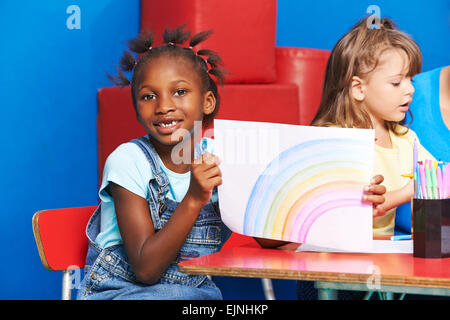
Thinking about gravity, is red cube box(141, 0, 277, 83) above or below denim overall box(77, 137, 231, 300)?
above

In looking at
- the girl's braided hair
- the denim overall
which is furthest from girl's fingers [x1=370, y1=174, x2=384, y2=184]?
the girl's braided hair

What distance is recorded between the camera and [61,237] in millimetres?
1362

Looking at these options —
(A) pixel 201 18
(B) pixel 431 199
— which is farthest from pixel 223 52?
(B) pixel 431 199

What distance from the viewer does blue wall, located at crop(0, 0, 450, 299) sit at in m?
1.88

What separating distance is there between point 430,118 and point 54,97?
3.91ft

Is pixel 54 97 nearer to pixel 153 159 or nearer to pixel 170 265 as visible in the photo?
pixel 153 159

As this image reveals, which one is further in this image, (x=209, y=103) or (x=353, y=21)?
(x=353, y=21)

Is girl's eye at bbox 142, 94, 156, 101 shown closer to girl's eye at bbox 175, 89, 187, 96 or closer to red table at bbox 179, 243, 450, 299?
girl's eye at bbox 175, 89, 187, 96

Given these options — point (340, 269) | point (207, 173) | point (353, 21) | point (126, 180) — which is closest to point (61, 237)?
point (126, 180)

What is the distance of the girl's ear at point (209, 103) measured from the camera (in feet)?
4.50

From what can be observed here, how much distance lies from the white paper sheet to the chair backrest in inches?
19.7

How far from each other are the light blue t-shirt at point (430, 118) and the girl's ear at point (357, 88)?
19 centimetres

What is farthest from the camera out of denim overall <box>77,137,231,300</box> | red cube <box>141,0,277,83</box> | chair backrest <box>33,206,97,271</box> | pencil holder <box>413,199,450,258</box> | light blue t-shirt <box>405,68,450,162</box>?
red cube <box>141,0,277,83</box>

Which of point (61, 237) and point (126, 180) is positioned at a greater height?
point (126, 180)
